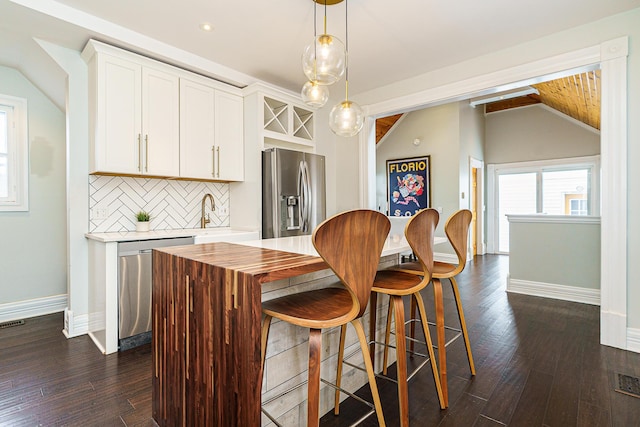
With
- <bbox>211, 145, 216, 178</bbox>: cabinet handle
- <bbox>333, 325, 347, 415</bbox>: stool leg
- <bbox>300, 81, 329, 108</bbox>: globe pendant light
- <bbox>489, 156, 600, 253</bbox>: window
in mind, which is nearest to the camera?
<bbox>333, 325, 347, 415</bbox>: stool leg

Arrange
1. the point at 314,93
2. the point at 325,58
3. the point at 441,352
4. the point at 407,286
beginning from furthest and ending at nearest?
the point at 314,93
the point at 325,58
the point at 441,352
the point at 407,286

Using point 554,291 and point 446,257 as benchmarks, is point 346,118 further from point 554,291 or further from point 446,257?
point 446,257

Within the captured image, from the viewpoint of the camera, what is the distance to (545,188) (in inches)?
275

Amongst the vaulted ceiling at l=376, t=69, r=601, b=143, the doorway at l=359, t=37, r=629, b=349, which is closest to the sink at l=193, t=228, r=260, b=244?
the doorway at l=359, t=37, r=629, b=349

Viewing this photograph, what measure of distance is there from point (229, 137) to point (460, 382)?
3.15 metres

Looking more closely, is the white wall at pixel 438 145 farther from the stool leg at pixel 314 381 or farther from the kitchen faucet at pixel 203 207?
the stool leg at pixel 314 381

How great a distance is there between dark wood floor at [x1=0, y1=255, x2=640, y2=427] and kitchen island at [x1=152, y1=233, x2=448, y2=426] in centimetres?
42

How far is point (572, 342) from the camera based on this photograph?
2.62 m

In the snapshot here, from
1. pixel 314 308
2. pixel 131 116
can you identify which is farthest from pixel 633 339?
pixel 131 116

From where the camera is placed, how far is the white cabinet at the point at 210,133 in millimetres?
3188

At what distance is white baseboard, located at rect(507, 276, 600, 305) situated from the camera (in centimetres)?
366

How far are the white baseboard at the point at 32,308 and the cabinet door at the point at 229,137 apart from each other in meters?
2.18

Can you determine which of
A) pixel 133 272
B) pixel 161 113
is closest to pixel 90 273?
pixel 133 272

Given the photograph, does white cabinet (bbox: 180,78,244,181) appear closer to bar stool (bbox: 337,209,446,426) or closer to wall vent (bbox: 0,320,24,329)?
wall vent (bbox: 0,320,24,329)
